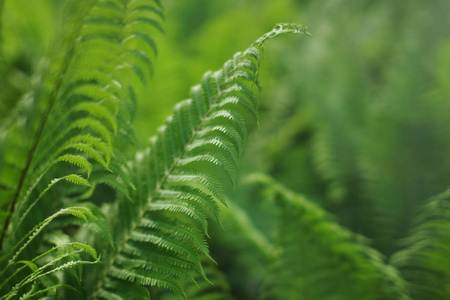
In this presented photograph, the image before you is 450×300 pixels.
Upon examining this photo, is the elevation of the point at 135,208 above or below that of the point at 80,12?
below

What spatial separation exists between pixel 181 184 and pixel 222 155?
10 centimetres

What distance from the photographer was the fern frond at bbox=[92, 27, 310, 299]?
0.62 meters

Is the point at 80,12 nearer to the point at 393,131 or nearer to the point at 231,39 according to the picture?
the point at 393,131

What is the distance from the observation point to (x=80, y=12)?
717 millimetres

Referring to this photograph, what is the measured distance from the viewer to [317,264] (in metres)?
1.05

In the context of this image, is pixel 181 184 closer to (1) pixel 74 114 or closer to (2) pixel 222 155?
(2) pixel 222 155

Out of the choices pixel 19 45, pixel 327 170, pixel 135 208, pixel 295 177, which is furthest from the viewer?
pixel 19 45

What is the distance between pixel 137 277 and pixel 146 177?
21 centimetres

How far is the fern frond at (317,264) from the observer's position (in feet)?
3.37

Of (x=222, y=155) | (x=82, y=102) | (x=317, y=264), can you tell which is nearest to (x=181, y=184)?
(x=222, y=155)

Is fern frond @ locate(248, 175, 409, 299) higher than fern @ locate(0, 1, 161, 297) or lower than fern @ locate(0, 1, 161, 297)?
lower

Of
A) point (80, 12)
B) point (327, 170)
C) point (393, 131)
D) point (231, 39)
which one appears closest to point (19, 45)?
point (231, 39)

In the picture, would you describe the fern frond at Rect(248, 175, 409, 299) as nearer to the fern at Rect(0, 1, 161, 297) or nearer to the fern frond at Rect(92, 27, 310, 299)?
the fern frond at Rect(92, 27, 310, 299)

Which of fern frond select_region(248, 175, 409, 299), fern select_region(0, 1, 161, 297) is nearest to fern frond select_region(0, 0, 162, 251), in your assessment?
fern select_region(0, 1, 161, 297)
